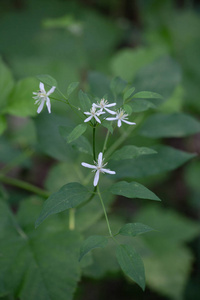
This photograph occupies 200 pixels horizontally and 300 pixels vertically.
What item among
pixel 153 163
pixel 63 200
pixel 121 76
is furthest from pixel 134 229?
pixel 121 76

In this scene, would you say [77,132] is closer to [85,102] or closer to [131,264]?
[85,102]

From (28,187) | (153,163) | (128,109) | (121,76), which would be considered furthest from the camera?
(121,76)

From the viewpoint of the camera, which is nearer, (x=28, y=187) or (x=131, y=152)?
(x=131, y=152)

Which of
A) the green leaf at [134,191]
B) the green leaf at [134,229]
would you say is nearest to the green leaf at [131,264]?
the green leaf at [134,229]

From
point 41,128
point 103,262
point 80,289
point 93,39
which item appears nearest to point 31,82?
point 41,128

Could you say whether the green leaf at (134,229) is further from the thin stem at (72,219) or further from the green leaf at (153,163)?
the thin stem at (72,219)

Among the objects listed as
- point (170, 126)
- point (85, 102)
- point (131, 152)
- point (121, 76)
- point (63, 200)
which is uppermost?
point (121, 76)
